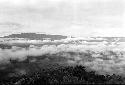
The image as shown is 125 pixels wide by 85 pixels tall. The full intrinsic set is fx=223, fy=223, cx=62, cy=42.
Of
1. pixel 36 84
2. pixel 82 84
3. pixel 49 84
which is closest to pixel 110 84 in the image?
pixel 82 84

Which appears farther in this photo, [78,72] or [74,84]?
[78,72]

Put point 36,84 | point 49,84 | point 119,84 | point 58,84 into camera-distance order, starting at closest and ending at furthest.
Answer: point 119,84 < point 58,84 < point 49,84 < point 36,84

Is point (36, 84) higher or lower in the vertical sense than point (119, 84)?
lower

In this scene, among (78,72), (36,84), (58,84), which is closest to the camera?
(58,84)

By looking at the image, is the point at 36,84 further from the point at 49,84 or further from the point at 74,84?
the point at 74,84

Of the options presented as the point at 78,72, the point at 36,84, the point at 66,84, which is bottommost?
the point at 78,72

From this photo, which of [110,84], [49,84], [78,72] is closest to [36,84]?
[49,84]

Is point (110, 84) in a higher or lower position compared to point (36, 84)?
higher

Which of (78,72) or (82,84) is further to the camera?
(78,72)

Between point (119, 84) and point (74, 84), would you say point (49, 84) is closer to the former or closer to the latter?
point (74, 84)
